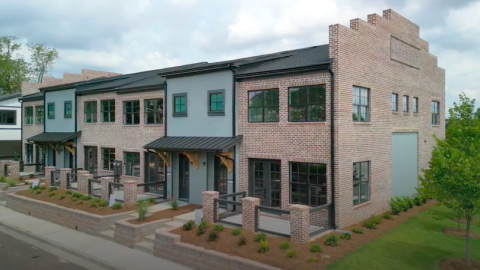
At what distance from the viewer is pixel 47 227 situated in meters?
17.6

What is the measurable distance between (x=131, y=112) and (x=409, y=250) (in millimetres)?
16723

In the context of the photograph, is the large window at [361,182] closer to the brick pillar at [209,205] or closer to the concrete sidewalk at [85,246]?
the brick pillar at [209,205]

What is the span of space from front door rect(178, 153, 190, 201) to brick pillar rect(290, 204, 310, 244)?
8578mm

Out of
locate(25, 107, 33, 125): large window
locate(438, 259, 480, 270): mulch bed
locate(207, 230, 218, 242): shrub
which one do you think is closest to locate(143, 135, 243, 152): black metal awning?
locate(207, 230, 218, 242): shrub

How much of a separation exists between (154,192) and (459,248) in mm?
14847

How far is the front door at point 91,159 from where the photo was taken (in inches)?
1005

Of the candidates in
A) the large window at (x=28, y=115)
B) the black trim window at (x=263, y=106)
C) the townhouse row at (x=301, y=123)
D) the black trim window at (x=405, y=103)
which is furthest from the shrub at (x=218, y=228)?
the large window at (x=28, y=115)

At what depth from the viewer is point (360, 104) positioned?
1547 centimetres

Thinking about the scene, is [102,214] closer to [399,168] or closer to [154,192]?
[154,192]

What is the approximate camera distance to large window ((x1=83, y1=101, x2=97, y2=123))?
2544cm

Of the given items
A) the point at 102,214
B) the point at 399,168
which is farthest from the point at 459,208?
the point at 102,214

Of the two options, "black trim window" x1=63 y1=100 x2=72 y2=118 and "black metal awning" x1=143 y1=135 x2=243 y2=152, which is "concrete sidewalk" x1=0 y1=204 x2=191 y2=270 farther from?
"black trim window" x1=63 y1=100 x2=72 y2=118

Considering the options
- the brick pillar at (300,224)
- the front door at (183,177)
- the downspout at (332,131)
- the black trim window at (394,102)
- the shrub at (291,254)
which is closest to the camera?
the shrub at (291,254)

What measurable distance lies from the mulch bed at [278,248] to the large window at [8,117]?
30.1 metres
